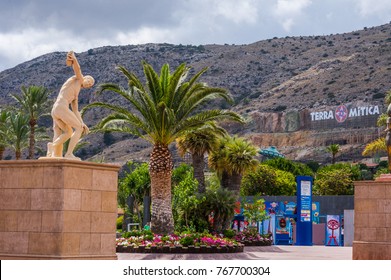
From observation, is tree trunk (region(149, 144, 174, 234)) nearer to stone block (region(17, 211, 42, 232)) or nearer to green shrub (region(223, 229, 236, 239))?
green shrub (region(223, 229, 236, 239))

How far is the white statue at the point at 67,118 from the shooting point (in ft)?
62.0

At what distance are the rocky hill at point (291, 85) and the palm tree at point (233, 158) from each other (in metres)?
68.7

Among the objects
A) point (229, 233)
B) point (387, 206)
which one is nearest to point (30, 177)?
point (387, 206)

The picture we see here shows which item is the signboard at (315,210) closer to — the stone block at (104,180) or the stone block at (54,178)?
the stone block at (104,180)

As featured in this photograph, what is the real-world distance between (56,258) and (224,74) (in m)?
161

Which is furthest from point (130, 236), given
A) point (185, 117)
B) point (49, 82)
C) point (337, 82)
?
point (49, 82)

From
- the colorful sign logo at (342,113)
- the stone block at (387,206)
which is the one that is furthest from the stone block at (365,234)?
the colorful sign logo at (342,113)

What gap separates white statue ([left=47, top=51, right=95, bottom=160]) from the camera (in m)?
18.9

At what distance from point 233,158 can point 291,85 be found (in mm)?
111814

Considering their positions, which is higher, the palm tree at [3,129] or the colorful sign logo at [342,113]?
the colorful sign logo at [342,113]

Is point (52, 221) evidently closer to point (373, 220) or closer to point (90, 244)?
point (90, 244)

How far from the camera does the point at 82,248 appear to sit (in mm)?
17812

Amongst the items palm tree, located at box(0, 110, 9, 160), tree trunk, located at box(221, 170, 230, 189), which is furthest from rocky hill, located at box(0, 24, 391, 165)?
tree trunk, located at box(221, 170, 230, 189)

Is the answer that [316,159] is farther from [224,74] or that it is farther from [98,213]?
[98,213]
